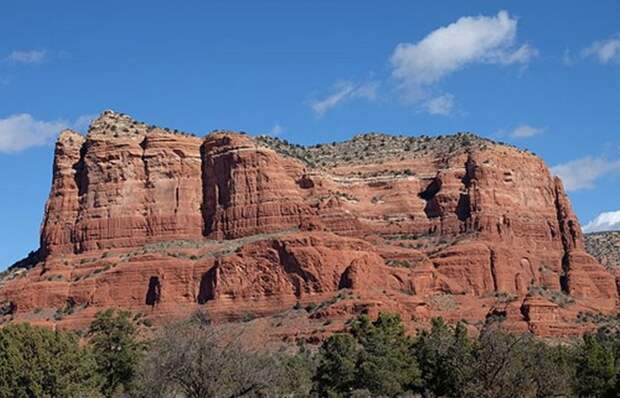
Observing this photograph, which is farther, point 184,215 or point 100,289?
point 184,215

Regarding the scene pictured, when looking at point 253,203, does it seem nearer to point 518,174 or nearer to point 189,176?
point 189,176

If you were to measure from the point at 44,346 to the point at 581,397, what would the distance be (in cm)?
3656

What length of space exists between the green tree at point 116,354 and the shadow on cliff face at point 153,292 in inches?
1608

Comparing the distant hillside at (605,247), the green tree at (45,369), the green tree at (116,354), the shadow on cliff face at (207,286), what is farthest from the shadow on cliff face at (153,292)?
the distant hillside at (605,247)

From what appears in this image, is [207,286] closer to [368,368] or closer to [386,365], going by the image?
[386,365]

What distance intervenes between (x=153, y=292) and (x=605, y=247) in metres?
74.9

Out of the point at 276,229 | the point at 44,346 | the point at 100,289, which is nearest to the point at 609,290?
the point at 276,229

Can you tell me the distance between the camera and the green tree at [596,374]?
7575 cm

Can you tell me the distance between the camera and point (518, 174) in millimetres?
132625

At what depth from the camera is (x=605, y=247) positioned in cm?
16362

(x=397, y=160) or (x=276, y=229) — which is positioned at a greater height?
(x=397, y=160)

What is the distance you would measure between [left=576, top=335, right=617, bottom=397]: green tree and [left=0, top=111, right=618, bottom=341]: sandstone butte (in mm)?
28181

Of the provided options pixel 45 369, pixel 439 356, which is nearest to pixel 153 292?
pixel 439 356

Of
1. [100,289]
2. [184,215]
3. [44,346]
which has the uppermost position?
[184,215]
